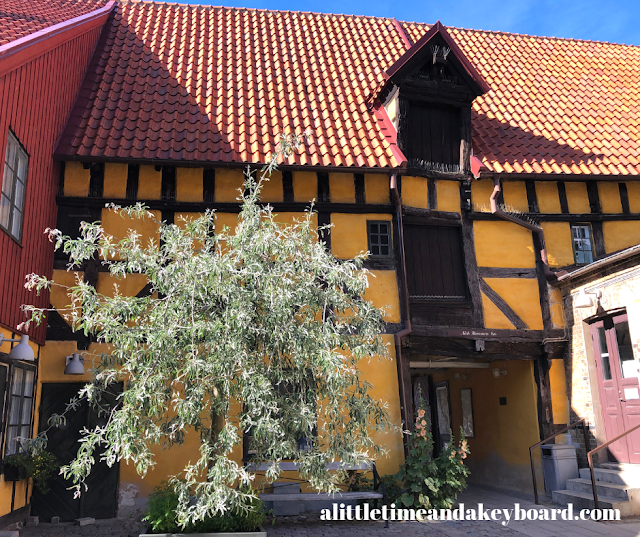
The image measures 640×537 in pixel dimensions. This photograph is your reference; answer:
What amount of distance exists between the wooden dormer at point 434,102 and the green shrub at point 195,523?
6.59m

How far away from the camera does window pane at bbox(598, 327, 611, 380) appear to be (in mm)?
9406

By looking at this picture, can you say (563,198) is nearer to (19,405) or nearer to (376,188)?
(376,188)

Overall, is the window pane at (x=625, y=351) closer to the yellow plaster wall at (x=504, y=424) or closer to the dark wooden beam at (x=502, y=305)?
the dark wooden beam at (x=502, y=305)

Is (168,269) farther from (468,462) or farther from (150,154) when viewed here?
(468,462)

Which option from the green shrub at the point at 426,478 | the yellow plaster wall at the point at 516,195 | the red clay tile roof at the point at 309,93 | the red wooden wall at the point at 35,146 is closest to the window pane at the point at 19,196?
the red wooden wall at the point at 35,146

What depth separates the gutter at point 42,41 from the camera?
677 cm

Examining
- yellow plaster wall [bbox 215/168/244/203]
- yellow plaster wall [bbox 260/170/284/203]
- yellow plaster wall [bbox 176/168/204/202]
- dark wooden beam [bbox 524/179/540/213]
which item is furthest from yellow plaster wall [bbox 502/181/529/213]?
yellow plaster wall [bbox 176/168/204/202]

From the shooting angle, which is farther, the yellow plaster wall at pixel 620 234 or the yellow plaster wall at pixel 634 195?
the yellow plaster wall at pixel 634 195

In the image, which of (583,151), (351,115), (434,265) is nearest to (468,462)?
(434,265)

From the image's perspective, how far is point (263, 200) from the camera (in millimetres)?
9812

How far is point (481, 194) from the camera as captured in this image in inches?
417

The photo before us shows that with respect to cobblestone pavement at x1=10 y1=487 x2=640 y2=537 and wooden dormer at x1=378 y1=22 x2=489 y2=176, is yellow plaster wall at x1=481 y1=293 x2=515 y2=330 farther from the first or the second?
cobblestone pavement at x1=10 y1=487 x2=640 y2=537

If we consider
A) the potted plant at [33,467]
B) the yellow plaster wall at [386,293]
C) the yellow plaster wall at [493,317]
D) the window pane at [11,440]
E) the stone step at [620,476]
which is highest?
the yellow plaster wall at [386,293]

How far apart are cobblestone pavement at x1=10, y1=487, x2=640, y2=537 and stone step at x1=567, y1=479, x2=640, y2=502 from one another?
0.41 meters
